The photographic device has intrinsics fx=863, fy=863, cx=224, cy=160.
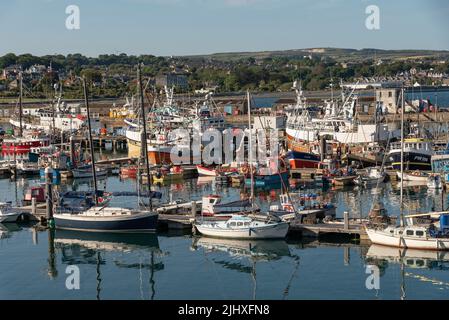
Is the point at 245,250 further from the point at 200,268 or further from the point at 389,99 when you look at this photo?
the point at 389,99

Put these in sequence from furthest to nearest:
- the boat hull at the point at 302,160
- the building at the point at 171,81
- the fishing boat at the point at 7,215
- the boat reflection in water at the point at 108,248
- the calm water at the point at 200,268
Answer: the building at the point at 171,81 < the boat hull at the point at 302,160 < the fishing boat at the point at 7,215 < the boat reflection in water at the point at 108,248 < the calm water at the point at 200,268

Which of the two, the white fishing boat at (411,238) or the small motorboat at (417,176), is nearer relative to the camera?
the white fishing boat at (411,238)

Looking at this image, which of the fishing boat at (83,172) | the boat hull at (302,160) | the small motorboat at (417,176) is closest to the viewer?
the small motorboat at (417,176)

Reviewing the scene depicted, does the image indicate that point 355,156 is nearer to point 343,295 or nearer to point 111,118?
point 343,295

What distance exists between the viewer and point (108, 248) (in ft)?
117

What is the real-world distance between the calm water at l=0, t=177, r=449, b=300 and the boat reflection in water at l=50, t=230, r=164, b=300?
0.13ft

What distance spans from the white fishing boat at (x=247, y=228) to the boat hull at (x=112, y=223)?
2510 mm

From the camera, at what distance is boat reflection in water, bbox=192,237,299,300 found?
32.2 m

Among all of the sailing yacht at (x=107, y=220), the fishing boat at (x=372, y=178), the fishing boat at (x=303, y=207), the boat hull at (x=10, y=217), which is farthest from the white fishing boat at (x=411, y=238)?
the boat hull at (x=10, y=217)

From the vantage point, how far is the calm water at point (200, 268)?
93.6 feet

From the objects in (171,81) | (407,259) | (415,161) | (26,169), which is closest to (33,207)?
(407,259)

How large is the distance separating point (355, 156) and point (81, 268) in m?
29.1

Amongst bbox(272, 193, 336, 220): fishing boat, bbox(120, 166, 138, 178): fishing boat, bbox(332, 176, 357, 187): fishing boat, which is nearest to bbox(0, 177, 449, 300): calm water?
bbox(272, 193, 336, 220): fishing boat

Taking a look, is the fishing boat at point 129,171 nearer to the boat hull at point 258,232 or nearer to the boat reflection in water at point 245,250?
the boat reflection in water at point 245,250
